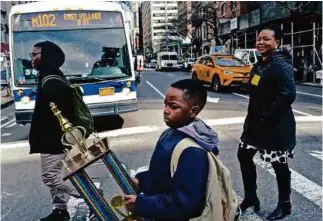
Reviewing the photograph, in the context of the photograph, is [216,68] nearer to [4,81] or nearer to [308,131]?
[308,131]

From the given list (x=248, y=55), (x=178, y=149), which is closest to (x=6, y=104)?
(x=248, y=55)

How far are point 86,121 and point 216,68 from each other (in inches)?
645

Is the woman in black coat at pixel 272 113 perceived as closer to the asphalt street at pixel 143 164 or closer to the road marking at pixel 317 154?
the asphalt street at pixel 143 164

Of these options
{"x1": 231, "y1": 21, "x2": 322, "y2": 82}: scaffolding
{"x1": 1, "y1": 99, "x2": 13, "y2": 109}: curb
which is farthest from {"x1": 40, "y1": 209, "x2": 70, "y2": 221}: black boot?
{"x1": 231, "y1": 21, "x2": 322, "y2": 82}: scaffolding

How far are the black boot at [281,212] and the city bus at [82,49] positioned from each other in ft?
19.7

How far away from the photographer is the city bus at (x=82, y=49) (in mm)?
9523

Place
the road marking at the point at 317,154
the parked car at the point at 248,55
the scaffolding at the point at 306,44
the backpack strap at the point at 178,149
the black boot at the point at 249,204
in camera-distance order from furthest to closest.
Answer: the parked car at the point at 248,55, the scaffolding at the point at 306,44, the road marking at the point at 317,154, the black boot at the point at 249,204, the backpack strap at the point at 178,149

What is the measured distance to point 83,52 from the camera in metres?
9.75

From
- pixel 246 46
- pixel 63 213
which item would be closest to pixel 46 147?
pixel 63 213

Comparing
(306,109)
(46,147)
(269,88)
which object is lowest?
(306,109)

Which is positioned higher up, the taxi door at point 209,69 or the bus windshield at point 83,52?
the bus windshield at point 83,52

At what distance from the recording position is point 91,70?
977cm

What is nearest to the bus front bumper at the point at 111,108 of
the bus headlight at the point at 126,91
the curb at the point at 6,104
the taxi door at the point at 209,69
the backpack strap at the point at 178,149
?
the bus headlight at the point at 126,91

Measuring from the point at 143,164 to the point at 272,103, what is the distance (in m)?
3.19
